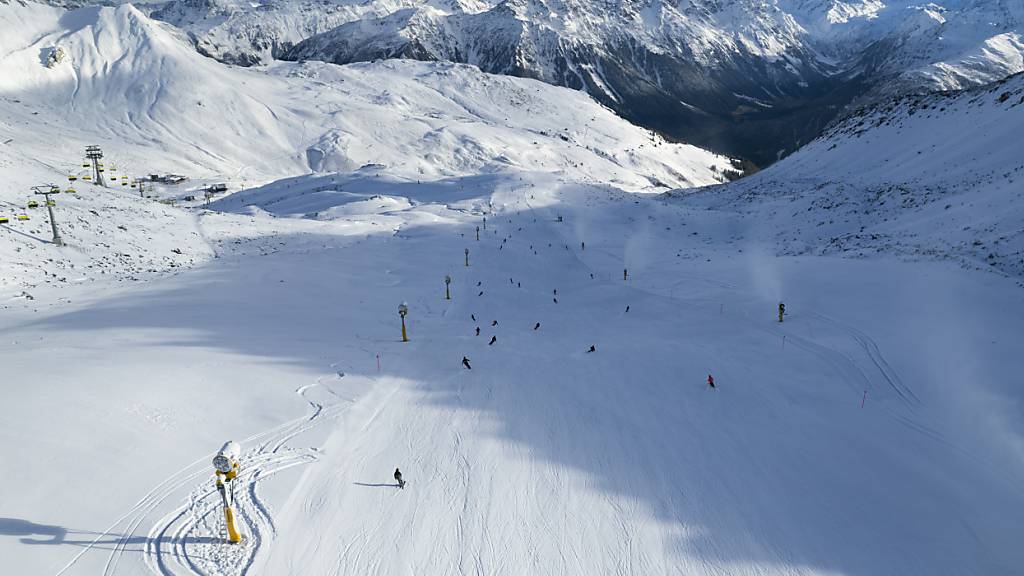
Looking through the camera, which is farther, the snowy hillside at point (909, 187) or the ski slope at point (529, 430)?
the snowy hillside at point (909, 187)

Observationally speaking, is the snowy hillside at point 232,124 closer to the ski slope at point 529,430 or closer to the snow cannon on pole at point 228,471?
the ski slope at point 529,430

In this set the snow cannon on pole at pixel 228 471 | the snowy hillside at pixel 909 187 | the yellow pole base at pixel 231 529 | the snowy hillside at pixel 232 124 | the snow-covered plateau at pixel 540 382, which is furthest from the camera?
→ the snowy hillside at pixel 232 124

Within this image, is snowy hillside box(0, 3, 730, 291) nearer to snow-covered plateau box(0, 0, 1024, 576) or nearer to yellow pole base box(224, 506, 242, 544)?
snow-covered plateau box(0, 0, 1024, 576)

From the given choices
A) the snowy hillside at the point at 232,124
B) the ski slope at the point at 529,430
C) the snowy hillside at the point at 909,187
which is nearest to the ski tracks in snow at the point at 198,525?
the ski slope at the point at 529,430

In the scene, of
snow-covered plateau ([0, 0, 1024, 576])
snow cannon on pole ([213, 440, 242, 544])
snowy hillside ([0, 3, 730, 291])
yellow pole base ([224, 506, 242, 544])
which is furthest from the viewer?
snowy hillside ([0, 3, 730, 291])

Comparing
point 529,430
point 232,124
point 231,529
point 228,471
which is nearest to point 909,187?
point 529,430

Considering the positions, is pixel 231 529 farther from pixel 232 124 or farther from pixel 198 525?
pixel 232 124

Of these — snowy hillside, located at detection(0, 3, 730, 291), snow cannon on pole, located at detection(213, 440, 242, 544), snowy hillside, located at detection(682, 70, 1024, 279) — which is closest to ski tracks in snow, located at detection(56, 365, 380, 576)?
snow cannon on pole, located at detection(213, 440, 242, 544)
